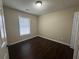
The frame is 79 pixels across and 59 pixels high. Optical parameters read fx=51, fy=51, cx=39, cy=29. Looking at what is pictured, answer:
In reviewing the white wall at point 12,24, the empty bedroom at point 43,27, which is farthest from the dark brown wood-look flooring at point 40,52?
the white wall at point 12,24

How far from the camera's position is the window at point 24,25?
3.59 m

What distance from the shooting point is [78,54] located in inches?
44.2

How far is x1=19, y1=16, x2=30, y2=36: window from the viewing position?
3586mm

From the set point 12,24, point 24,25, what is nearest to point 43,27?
point 24,25

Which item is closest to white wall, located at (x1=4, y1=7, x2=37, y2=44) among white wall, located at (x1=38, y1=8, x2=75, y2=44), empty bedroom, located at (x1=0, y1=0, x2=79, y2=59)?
empty bedroom, located at (x1=0, y1=0, x2=79, y2=59)

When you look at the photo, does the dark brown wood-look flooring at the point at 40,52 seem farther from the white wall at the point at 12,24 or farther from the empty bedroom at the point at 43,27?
the white wall at the point at 12,24

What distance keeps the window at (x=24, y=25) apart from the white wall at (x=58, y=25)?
48.8 inches

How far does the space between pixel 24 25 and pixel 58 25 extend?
8.03 feet

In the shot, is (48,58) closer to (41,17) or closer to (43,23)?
(43,23)

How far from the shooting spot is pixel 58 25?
3.49m

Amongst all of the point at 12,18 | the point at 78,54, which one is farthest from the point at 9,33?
the point at 78,54

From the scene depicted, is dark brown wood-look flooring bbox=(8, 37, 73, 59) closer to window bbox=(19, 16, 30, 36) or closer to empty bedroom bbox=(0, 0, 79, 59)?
empty bedroom bbox=(0, 0, 79, 59)

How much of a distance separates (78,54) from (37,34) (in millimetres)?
4036

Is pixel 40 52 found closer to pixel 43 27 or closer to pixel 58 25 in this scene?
pixel 58 25
